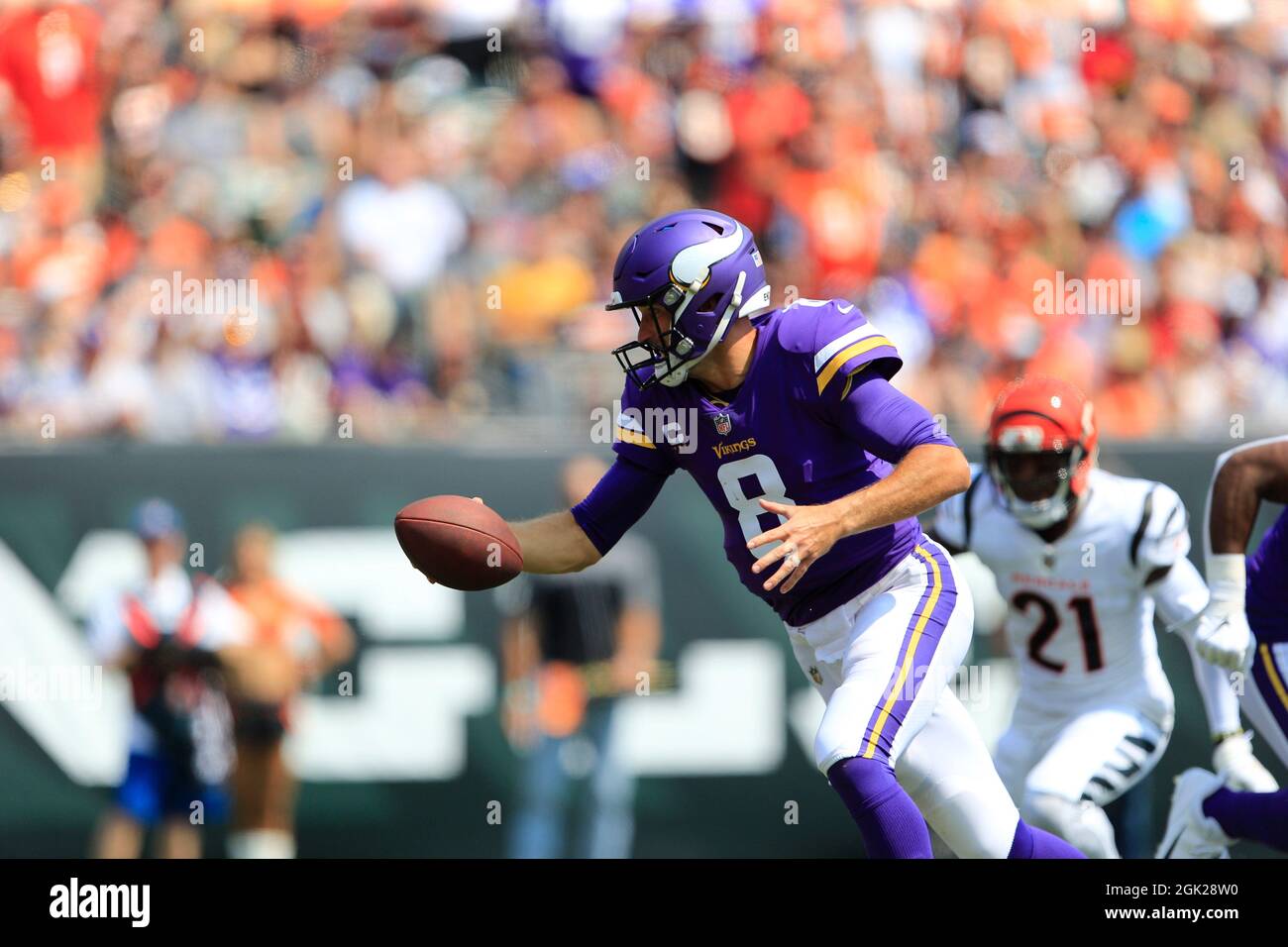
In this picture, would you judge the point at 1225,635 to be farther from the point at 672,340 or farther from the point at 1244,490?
the point at 672,340

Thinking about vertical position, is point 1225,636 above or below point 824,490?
below

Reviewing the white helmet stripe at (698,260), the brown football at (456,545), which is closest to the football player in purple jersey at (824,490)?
the white helmet stripe at (698,260)

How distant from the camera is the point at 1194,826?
6.26m

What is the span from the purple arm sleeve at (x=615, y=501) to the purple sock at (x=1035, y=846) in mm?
1396

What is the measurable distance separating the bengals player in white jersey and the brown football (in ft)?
6.40

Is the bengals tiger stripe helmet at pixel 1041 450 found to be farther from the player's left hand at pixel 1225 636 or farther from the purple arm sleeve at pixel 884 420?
the purple arm sleeve at pixel 884 420

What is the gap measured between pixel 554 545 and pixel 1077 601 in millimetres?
2078

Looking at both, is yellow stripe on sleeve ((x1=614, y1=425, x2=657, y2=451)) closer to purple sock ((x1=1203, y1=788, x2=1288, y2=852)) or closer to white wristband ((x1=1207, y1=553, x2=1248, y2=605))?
white wristband ((x1=1207, y1=553, x2=1248, y2=605))

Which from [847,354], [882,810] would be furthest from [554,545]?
[882,810]

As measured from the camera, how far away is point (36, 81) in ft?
33.2

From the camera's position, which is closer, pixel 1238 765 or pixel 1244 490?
pixel 1244 490

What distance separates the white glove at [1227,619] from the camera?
18.3 feet

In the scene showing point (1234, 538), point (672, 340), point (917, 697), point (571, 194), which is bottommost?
point (917, 697)
